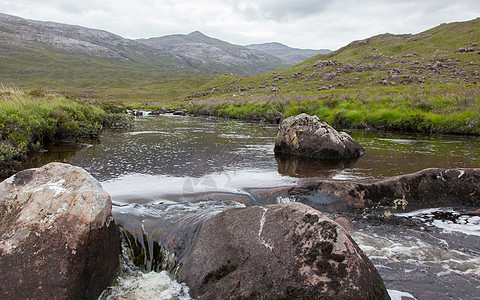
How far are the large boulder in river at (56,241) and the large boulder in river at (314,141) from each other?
9.89 m

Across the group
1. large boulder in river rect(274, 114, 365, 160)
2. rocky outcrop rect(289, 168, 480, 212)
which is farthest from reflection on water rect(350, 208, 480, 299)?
large boulder in river rect(274, 114, 365, 160)

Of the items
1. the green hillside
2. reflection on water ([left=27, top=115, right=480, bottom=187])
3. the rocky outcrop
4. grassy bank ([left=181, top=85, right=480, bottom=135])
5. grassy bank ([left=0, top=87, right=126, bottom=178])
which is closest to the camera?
the rocky outcrop

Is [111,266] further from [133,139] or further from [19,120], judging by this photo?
[133,139]

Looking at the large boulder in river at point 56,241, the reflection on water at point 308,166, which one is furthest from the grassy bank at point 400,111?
the large boulder in river at point 56,241

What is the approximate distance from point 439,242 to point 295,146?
812cm

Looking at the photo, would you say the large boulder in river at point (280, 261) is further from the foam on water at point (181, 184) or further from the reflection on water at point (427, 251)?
the foam on water at point (181, 184)

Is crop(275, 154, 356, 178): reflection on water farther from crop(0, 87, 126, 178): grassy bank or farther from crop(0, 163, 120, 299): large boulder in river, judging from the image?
crop(0, 87, 126, 178): grassy bank

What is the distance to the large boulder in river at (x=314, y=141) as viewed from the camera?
42.4 ft

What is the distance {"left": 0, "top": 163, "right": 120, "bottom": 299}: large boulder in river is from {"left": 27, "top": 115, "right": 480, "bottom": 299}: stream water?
1.94 ft

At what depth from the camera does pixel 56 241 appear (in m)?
4.00

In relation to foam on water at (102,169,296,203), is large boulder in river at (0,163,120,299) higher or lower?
higher

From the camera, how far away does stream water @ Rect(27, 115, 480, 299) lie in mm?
4758

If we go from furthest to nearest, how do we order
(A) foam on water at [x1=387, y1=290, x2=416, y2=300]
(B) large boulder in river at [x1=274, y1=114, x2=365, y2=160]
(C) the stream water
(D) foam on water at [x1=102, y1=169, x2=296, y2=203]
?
(B) large boulder in river at [x1=274, y1=114, x2=365, y2=160] → (D) foam on water at [x1=102, y1=169, x2=296, y2=203] → (C) the stream water → (A) foam on water at [x1=387, y1=290, x2=416, y2=300]

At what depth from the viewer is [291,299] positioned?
3.62m
